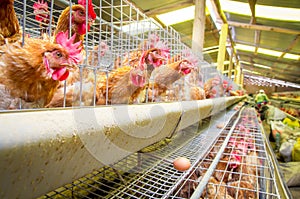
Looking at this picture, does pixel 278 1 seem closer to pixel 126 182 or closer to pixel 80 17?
pixel 80 17

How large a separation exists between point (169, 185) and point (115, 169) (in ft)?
0.76

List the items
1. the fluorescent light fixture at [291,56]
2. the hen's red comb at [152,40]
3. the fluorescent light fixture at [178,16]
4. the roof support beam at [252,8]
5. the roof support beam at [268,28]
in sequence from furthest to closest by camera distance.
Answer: the fluorescent light fixture at [291,56], the roof support beam at [268,28], the fluorescent light fixture at [178,16], the roof support beam at [252,8], the hen's red comb at [152,40]

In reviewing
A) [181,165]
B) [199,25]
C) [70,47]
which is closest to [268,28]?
[199,25]

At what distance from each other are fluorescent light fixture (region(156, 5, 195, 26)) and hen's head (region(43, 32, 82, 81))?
12.2ft

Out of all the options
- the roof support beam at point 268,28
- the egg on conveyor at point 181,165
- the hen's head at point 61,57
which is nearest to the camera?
the hen's head at point 61,57

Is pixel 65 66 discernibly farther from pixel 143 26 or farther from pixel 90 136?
pixel 143 26

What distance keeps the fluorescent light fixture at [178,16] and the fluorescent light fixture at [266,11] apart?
27.9 inches

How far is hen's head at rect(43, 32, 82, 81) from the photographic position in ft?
2.19

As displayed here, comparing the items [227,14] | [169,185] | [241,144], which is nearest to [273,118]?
[227,14]

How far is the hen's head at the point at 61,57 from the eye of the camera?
0.67 meters

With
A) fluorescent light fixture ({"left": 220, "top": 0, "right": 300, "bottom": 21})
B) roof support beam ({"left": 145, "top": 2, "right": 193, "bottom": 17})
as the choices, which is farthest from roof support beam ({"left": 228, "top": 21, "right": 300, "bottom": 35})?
roof support beam ({"left": 145, "top": 2, "right": 193, "bottom": 17})

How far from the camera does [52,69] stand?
2.25 ft

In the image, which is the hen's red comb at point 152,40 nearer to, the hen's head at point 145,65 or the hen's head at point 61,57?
the hen's head at point 145,65

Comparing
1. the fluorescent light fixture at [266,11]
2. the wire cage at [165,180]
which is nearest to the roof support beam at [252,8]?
the fluorescent light fixture at [266,11]
